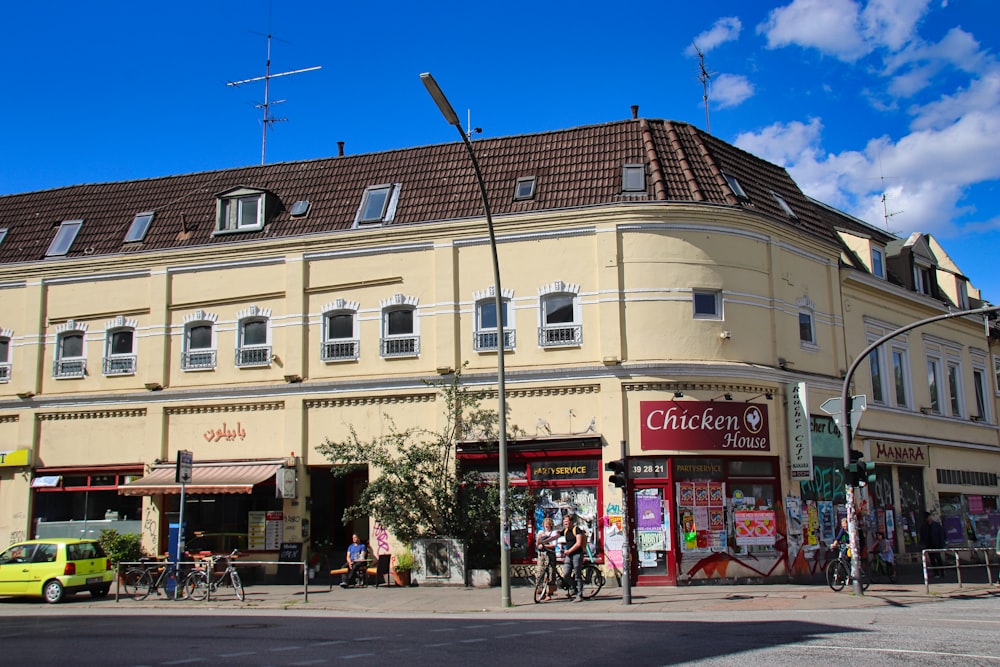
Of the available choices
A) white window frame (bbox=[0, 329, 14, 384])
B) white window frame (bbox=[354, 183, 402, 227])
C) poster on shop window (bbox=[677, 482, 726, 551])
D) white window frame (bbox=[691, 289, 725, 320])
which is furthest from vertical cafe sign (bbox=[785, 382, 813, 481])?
white window frame (bbox=[0, 329, 14, 384])

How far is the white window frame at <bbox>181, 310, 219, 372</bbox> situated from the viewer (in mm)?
26719

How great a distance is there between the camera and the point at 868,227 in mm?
36406

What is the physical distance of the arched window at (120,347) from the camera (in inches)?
1080

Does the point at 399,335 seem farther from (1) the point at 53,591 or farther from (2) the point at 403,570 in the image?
(1) the point at 53,591

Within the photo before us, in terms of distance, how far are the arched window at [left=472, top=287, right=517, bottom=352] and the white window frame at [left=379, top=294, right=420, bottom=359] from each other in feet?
5.32

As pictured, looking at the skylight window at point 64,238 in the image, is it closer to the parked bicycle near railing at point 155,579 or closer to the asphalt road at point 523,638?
the parked bicycle near railing at point 155,579

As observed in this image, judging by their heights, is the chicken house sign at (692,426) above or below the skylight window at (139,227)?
below

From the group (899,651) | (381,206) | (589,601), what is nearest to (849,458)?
(589,601)

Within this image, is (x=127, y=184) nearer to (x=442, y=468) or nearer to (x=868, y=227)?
(x=442, y=468)

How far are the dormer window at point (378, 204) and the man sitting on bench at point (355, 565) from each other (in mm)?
8505

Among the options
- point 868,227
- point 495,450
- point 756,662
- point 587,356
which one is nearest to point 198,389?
point 495,450

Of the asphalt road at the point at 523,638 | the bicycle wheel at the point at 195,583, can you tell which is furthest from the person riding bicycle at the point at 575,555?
the bicycle wheel at the point at 195,583

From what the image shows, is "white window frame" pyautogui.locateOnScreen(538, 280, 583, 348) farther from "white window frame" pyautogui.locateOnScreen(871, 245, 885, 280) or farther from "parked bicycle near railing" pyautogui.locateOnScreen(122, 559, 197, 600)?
"white window frame" pyautogui.locateOnScreen(871, 245, 885, 280)

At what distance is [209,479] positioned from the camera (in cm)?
2528
